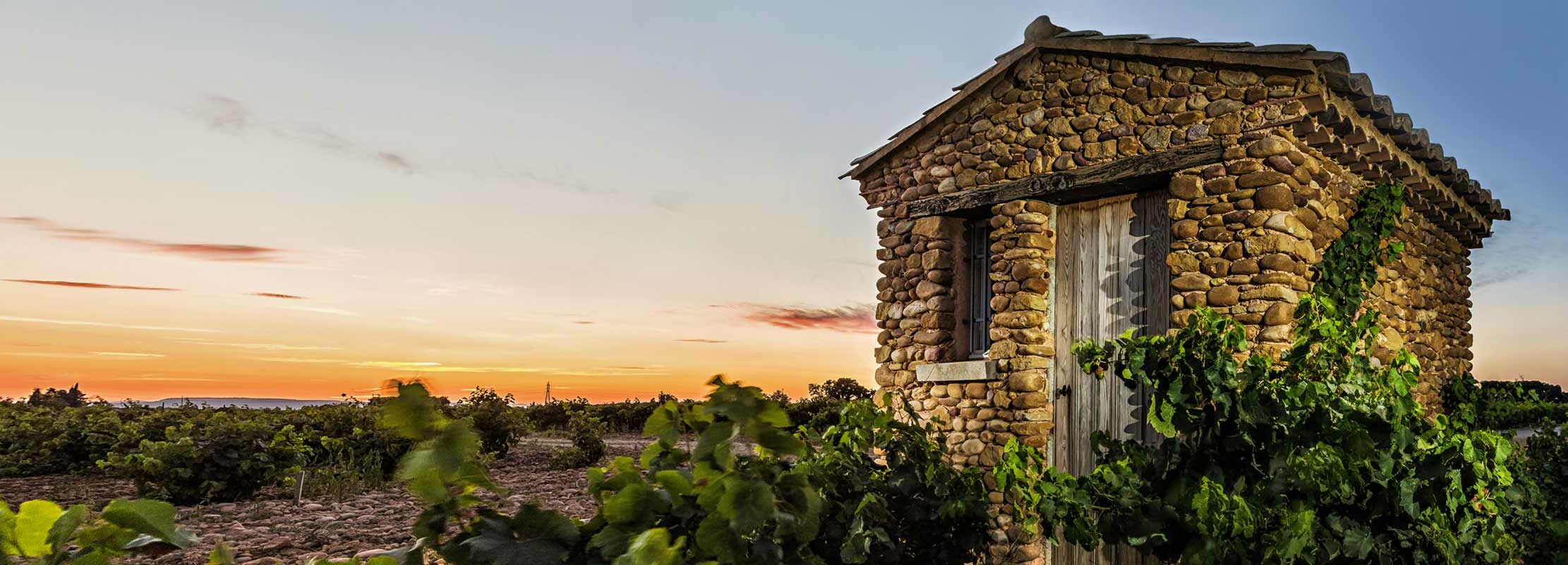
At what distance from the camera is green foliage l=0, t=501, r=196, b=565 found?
105cm

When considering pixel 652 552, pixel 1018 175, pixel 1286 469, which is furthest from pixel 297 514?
pixel 1286 469

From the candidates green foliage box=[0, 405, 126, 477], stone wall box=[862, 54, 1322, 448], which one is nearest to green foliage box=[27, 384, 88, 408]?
green foliage box=[0, 405, 126, 477]

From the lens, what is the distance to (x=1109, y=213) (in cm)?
566

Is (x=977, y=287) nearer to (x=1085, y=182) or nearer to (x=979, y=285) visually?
(x=979, y=285)

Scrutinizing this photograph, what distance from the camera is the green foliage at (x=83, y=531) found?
Result: 1.05m

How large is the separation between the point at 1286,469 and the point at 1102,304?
6.93ft

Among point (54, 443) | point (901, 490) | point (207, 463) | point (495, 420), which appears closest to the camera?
point (901, 490)

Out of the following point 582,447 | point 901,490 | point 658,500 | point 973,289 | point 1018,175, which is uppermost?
point 1018,175

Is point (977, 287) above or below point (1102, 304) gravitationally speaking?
above

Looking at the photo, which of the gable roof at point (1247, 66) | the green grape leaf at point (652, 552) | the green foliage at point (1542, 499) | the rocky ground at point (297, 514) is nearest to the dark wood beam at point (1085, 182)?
the gable roof at point (1247, 66)

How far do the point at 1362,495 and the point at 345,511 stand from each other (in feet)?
22.3

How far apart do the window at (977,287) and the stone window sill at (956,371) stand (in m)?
0.29

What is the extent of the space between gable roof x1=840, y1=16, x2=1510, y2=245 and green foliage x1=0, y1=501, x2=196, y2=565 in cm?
522

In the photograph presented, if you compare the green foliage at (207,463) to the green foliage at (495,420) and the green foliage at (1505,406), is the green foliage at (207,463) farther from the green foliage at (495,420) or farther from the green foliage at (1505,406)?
the green foliage at (1505,406)
